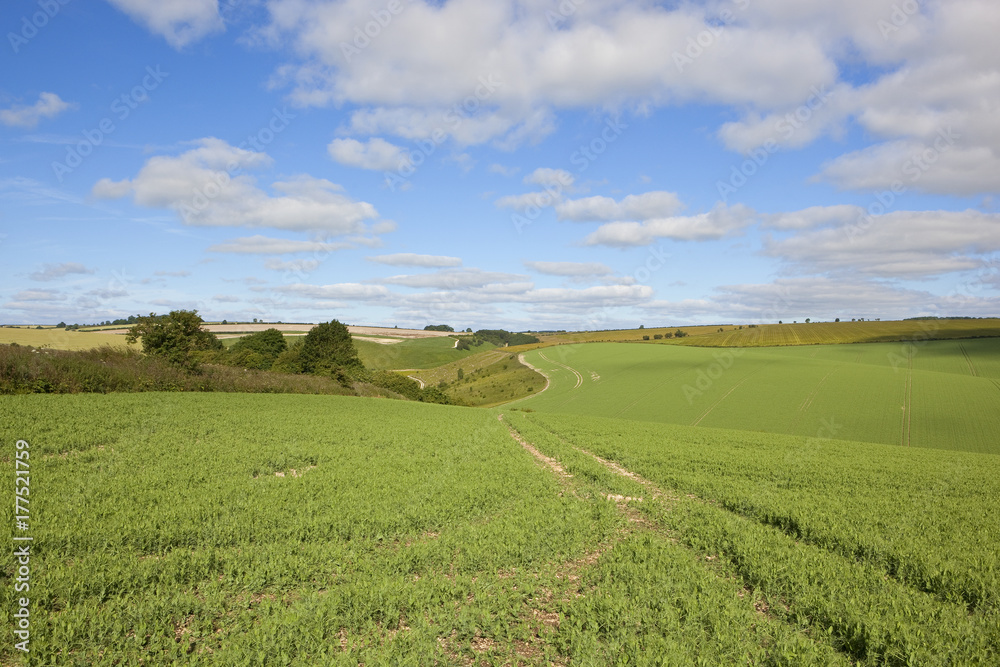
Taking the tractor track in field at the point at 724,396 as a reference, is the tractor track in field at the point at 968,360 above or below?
above

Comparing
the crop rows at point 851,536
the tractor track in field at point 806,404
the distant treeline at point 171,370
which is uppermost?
the distant treeline at point 171,370

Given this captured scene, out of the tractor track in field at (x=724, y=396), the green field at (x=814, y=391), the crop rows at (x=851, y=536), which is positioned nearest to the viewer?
the crop rows at (x=851, y=536)

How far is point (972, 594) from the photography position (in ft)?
25.2

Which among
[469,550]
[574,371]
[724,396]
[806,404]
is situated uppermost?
[469,550]

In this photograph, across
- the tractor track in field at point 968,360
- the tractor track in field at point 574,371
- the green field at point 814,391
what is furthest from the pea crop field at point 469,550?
the tractor track in field at point 968,360

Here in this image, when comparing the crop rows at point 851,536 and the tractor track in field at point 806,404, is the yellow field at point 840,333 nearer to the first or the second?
the tractor track in field at point 806,404

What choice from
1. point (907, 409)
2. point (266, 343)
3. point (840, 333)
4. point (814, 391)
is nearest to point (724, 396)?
point (814, 391)

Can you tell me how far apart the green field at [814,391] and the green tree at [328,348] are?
28619mm

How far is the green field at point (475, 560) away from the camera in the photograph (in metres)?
6.25

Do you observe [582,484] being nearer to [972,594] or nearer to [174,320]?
[972,594]

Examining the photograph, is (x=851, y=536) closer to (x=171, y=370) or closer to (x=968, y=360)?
(x=171, y=370)

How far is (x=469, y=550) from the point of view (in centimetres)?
907

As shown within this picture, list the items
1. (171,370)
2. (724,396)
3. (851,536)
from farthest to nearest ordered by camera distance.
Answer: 1. (724,396)
2. (171,370)
3. (851,536)

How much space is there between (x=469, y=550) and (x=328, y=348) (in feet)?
230
